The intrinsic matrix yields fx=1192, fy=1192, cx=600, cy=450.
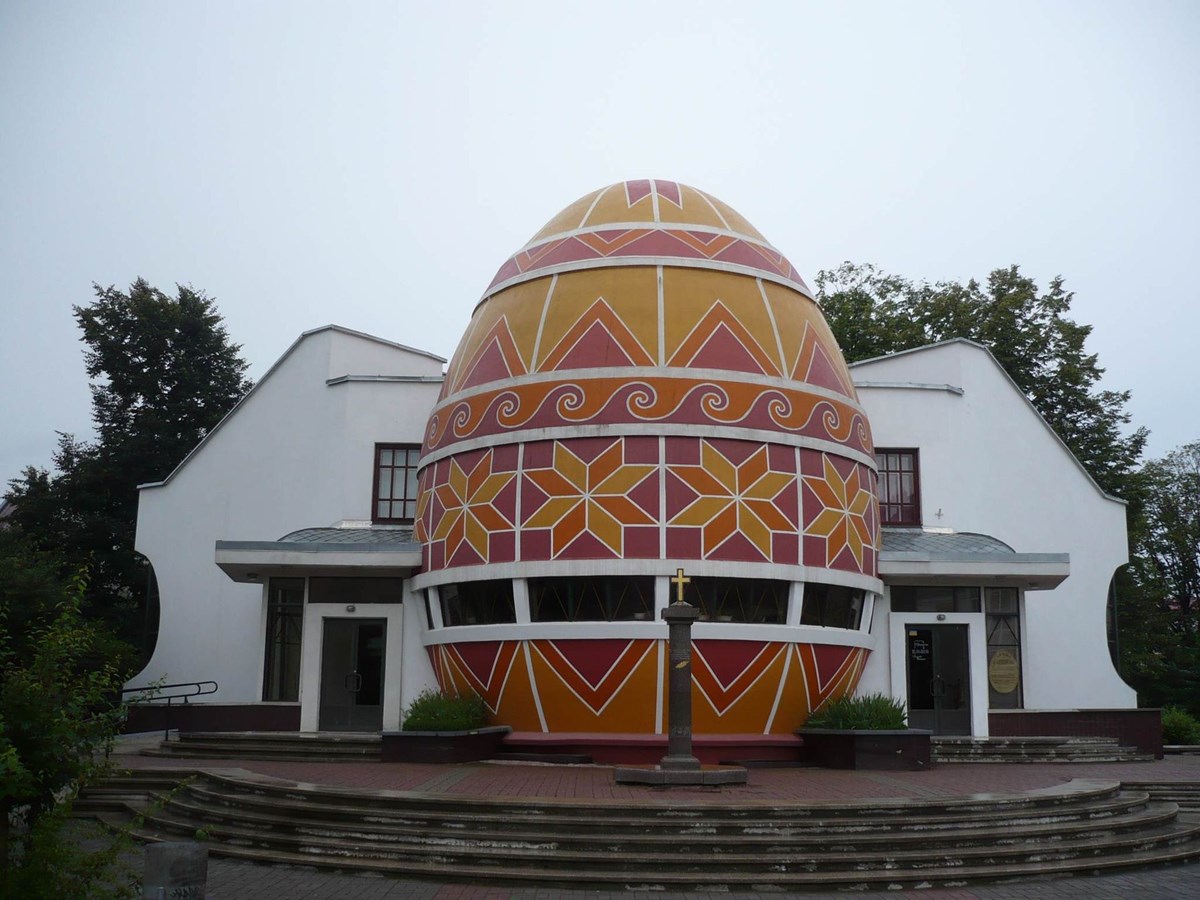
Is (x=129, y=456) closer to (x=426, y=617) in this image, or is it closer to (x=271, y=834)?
(x=426, y=617)

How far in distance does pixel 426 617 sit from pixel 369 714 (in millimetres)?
2858

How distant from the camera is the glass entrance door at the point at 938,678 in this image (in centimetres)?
2352

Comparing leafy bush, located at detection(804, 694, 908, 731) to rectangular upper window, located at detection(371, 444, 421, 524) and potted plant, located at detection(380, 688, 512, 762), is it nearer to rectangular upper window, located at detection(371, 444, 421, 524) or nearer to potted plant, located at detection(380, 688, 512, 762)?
potted plant, located at detection(380, 688, 512, 762)

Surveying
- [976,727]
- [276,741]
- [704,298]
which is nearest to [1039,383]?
[976,727]

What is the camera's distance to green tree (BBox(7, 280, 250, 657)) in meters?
37.8

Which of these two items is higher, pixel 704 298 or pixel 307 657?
pixel 704 298

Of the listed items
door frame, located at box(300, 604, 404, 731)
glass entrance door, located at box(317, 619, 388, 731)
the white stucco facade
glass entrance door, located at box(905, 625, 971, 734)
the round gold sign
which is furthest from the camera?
the white stucco facade

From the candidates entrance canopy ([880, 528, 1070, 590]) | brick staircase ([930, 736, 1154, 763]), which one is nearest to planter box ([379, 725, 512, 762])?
brick staircase ([930, 736, 1154, 763])

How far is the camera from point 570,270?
2142 centimetres

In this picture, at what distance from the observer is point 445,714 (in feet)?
63.0

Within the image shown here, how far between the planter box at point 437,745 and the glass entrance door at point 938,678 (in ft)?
29.5

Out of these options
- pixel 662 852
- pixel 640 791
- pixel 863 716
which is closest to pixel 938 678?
pixel 863 716

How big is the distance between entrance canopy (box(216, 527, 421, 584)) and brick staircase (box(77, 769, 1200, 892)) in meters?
7.89

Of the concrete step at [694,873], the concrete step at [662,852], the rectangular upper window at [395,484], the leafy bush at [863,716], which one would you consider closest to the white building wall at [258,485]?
the rectangular upper window at [395,484]
